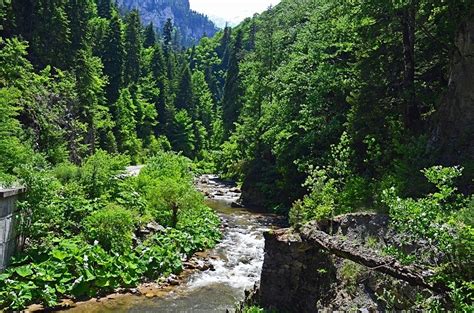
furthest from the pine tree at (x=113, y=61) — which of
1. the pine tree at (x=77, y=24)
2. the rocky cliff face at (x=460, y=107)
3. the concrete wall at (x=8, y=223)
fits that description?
the rocky cliff face at (x=460, y=107)

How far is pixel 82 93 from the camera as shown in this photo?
119ft

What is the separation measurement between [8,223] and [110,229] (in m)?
3.79

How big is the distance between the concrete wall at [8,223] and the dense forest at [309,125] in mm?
689

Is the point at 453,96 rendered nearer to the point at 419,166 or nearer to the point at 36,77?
the point at 419,166

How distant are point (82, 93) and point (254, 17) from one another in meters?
56.3

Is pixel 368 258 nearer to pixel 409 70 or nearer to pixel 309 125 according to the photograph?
pixel 409 70

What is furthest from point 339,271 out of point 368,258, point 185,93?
point 185,93

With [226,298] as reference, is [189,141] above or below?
above

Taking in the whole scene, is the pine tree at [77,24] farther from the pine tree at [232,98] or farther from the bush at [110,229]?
the bush at [110,229]

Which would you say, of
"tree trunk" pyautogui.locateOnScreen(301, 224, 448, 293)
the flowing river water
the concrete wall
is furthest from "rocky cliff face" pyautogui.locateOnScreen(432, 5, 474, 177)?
the concrete wall

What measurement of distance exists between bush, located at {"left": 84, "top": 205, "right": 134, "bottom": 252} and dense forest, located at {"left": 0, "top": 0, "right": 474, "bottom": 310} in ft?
0.36

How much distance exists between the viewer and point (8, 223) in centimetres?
1293

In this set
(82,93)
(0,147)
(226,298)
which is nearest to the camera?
(226,298)

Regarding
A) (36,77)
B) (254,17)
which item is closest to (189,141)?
(254,17)
